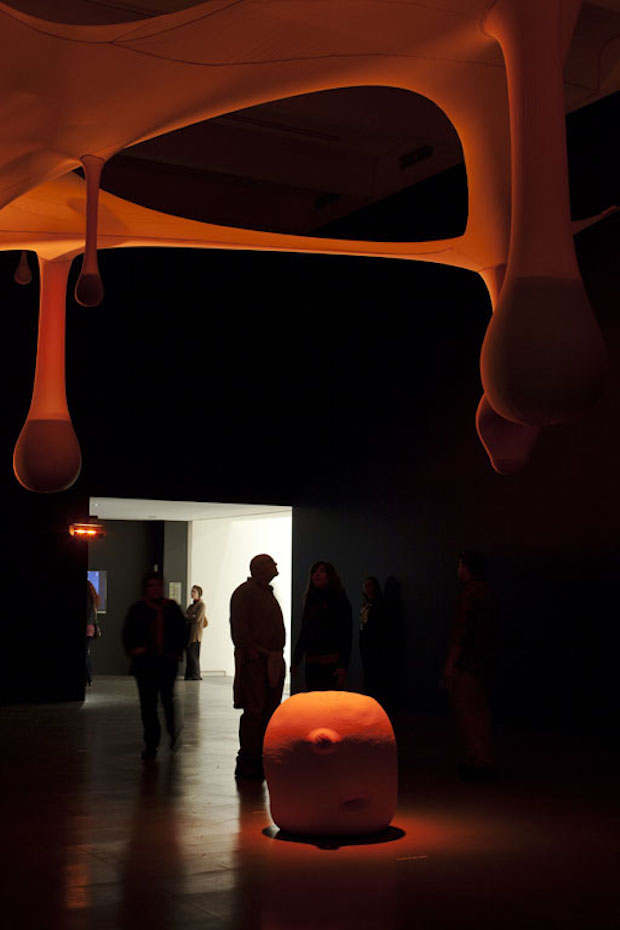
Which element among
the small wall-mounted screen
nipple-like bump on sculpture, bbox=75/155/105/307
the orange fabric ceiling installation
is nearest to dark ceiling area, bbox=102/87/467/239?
the small wall-mounted screen

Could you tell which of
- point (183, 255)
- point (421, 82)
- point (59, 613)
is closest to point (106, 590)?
point (59, 613)

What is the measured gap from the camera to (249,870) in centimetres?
564

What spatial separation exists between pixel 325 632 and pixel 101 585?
12.9 m

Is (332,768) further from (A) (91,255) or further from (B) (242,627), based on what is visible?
(A) (91,255)

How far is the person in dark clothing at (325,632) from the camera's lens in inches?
334

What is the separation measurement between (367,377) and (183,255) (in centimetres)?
324

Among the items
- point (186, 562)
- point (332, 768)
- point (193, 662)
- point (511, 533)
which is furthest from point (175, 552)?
point (332, 768)

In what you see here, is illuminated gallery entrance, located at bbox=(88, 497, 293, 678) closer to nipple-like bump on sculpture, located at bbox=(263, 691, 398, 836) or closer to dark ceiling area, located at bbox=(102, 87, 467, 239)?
dark ceiling area, located at bbox=(102, 87, 467, 239)

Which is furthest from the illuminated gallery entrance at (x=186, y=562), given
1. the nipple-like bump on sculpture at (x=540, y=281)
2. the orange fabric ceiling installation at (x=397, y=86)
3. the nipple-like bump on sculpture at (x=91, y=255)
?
the nipple-like bump on sculpture at (x=540, y=281)

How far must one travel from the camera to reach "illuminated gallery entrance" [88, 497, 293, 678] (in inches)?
808

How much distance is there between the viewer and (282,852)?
6.07 m

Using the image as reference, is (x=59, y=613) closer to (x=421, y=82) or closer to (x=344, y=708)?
(x=344, y=708)

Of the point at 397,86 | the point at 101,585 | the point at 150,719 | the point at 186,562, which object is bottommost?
the point at 150,719

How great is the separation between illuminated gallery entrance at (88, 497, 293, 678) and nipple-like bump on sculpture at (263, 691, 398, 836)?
1379 cm
